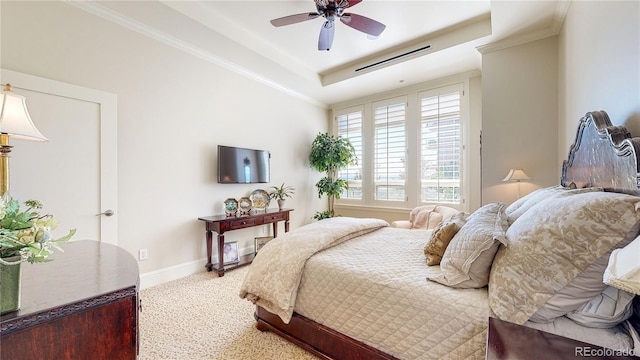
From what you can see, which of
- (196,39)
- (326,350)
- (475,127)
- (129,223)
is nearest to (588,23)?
(475,127)

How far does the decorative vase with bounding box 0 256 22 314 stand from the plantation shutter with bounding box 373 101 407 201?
14.8ft

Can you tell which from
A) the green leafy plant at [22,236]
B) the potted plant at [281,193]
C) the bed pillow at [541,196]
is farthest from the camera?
the potted plant at [281,193]

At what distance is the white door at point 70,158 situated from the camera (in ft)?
6.89

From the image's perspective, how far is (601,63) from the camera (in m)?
1.61

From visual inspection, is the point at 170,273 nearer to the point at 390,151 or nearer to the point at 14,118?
the point at 14,118

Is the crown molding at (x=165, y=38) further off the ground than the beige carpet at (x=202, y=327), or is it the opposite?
the crown molding at (x=165, y=38)

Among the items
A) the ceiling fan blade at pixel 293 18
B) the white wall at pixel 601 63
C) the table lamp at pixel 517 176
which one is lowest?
the table lamp at pixel 517 176

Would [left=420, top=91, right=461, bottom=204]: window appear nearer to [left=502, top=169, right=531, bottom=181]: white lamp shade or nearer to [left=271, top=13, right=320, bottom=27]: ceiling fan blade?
[left=502, top=169, right=531, bottom=181]: white lamp shade

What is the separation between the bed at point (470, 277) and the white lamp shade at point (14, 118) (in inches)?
59.2

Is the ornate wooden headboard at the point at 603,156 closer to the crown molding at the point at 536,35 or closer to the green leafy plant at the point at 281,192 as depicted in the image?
the crown molding at the point at 536,35

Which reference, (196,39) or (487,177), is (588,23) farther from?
(196,39)

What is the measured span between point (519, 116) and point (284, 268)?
10.3 ft

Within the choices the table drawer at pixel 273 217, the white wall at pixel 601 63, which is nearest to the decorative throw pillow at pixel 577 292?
the white wall at pixel 601 63

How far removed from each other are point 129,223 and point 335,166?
3.30 meters
